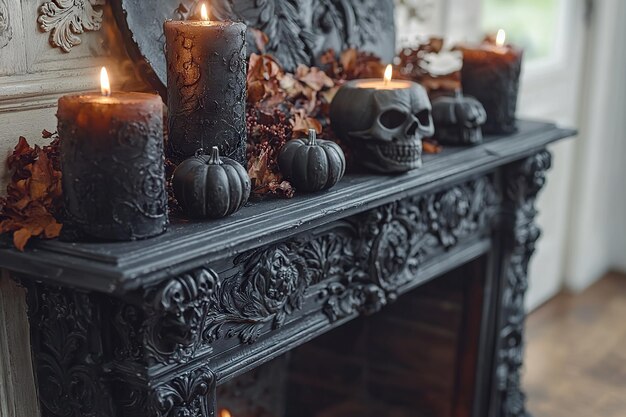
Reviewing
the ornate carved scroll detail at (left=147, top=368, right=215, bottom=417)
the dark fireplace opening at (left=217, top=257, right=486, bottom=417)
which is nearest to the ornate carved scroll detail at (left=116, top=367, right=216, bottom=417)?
the ornate carved scroll detail at (left=147, top=368, right=215, bottom=417)

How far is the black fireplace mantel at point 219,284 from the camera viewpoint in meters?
1.15

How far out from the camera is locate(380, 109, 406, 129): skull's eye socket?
1.60 metres

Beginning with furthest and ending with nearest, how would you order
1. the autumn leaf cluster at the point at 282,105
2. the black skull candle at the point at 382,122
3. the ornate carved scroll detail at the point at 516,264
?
the ornate carved scroll detail at the point at 516,264, the black skull candle at the point at 382,122, the autumn leaf cluster at the point at 282,105

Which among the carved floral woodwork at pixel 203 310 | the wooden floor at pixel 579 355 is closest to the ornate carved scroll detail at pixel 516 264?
the carved floral woodwork at pixel 203 310

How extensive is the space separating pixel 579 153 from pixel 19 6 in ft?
9.86

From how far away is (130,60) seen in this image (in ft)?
4.84

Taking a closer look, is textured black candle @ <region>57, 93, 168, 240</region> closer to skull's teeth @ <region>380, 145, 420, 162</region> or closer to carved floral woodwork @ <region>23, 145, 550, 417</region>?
carved floral woodwork @ <region>23, 145, 550, 417</region>

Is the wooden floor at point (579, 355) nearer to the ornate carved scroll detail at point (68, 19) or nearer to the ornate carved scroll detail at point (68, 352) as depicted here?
the ornate carved scroll detail at point (68, 352)

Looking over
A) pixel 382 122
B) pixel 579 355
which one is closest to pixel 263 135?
pixel 382 122

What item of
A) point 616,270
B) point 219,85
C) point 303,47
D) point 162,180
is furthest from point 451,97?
point 616,270

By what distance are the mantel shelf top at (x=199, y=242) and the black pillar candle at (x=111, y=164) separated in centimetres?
3

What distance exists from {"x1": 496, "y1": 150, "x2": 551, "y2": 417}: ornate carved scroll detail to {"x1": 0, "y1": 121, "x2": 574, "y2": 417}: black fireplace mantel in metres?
0.23

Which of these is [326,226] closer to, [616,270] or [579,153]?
[579,153]

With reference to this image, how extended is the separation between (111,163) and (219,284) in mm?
281
